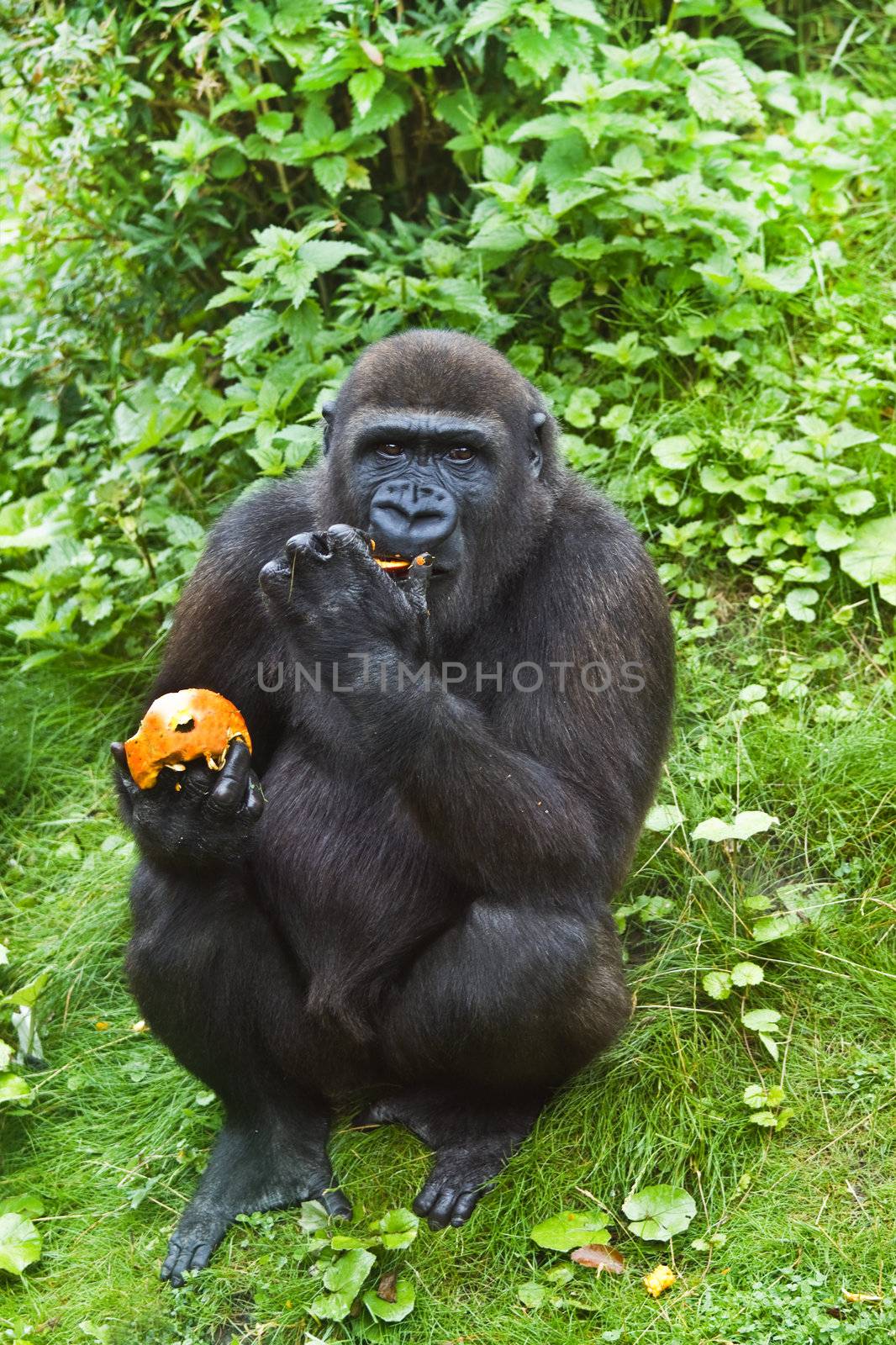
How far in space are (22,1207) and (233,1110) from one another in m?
0.69

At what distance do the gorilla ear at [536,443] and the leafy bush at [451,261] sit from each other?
4.53 ft

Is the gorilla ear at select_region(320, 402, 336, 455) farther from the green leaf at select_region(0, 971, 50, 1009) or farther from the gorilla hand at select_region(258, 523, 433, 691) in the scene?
the green leaf at select_region(0, 971, 50, 1009)

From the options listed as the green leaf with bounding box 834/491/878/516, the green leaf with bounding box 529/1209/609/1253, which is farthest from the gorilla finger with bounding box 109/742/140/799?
the green leaf with bounding box 834/491/878/516

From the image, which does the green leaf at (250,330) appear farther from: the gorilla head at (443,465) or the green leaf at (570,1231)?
the green leaf at (570,1231)

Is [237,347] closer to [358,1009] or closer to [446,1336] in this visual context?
[358,1009]

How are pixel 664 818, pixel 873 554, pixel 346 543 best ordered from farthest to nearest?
pixel 873 554
pixel 664 818
pixel 346 543

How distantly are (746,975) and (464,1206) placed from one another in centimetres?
107

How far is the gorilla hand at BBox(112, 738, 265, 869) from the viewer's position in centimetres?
376

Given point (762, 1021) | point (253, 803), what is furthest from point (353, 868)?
point (762, 1021)

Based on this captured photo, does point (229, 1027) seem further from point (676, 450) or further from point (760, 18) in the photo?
point (760, 18)

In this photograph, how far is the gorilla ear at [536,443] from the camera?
4.27 metres

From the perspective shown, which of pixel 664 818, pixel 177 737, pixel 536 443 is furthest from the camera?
pixel 664 818

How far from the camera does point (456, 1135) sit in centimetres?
418

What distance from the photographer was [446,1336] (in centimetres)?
370
